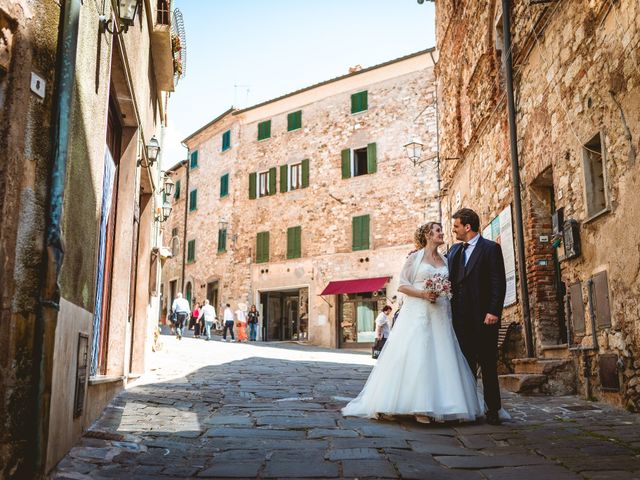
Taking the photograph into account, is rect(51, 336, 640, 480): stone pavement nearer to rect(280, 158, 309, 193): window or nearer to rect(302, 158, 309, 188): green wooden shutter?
rect(302, 158, 309, 188): green wooden shutter

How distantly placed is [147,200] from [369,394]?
5.57 m

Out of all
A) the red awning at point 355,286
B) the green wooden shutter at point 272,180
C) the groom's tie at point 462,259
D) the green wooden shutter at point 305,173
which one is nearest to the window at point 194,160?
the green wooden shutter at point 272,180

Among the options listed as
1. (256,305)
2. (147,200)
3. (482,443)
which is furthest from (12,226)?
(256,305)

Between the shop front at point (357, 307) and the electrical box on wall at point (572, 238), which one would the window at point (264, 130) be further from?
the electrical box on wall at point (572, 238)

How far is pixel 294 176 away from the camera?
2773 centimetres

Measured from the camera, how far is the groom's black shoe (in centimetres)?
504

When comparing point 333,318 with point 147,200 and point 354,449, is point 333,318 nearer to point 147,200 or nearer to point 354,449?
point 147,200

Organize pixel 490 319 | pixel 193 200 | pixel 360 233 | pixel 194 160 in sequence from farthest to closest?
pixel 194 160 < pixel 193 200 < pixel 360 233 < pixel 490 319

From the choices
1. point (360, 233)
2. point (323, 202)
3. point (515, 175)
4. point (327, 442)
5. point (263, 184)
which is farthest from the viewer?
point (263, 184)

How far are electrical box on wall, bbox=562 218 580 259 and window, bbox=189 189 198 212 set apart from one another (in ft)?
92.2

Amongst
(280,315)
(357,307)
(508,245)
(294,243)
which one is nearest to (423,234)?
(508,245)

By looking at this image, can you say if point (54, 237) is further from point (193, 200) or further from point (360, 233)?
point (193, 200)

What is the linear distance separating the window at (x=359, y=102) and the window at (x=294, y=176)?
297cm

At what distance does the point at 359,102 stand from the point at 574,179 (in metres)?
19.6
